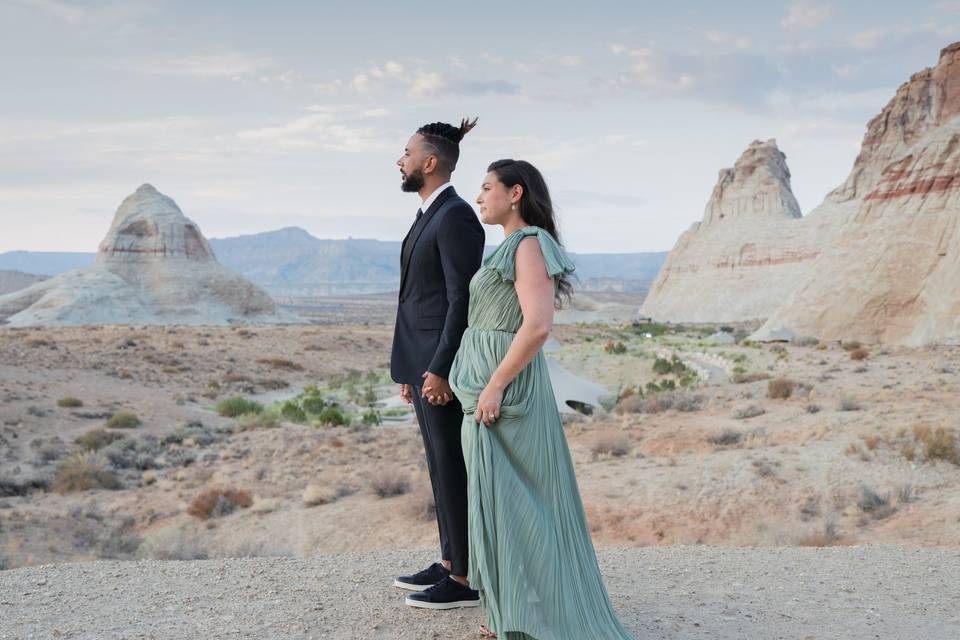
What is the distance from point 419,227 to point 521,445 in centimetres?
118

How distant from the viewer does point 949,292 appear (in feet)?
93.0

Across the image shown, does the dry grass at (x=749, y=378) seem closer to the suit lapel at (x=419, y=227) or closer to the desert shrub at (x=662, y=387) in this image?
the desert shrub at (x=662, y=387)

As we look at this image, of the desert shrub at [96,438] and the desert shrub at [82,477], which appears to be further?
the desert shrub at [96,438]

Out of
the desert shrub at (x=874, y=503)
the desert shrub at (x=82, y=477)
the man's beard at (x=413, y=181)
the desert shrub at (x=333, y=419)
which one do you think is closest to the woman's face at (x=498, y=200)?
the man's beard at (x=413, y=181)

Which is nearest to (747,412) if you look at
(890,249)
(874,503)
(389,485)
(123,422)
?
(874,503)

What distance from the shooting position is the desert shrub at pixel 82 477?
11945 millimetres

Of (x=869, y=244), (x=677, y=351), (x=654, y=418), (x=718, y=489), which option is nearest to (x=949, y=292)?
(x=869, y=244)

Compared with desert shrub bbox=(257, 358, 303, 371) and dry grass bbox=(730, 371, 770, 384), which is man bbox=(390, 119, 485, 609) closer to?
dry grass bbox=(730, 371, 770, 384)

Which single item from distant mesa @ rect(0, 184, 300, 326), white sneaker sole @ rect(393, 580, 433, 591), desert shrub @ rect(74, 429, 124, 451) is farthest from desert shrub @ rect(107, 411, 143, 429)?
distant mesa @ rect(0, 184, 300, 326)

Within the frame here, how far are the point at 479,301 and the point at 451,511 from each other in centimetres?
106

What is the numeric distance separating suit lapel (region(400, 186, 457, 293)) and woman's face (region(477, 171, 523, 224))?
37 cm

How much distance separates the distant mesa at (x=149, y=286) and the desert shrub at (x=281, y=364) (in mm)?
→ 36153

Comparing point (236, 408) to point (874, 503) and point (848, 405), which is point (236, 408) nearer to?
point (848, 405)

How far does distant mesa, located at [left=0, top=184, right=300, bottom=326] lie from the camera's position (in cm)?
6581
